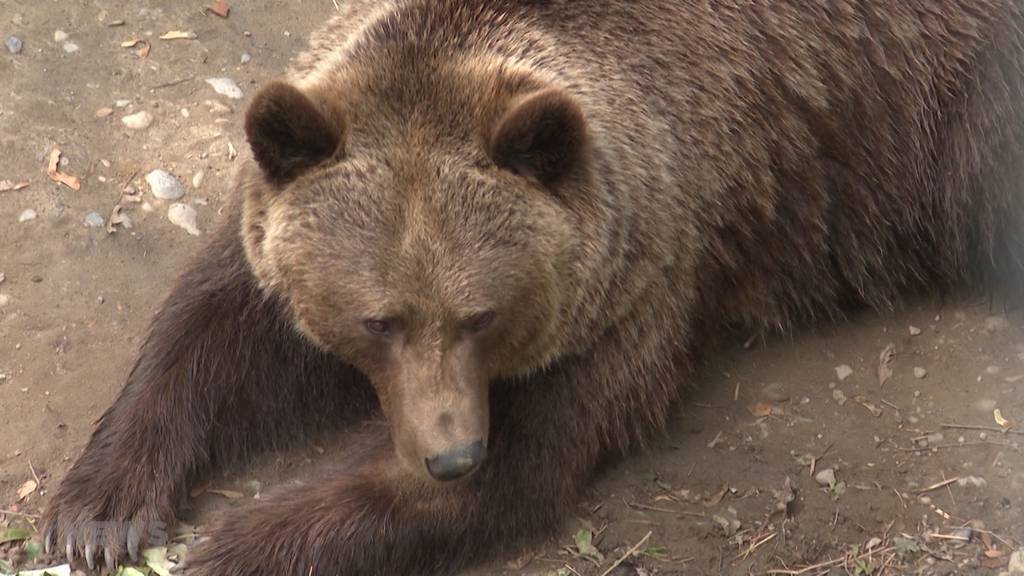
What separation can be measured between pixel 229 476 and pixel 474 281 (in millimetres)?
1710

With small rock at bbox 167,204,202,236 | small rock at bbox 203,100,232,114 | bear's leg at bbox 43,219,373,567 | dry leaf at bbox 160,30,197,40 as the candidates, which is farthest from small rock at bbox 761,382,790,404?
dry leaf at bbox 160,30,197,40

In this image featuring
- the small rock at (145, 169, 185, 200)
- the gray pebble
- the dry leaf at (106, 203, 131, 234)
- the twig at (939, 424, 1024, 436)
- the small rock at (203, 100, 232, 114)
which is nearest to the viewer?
the twig at (939, 424, 1024, 436)

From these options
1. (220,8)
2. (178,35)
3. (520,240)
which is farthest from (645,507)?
(220,8)

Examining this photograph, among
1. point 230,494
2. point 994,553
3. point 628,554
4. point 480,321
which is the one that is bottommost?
point 230,494

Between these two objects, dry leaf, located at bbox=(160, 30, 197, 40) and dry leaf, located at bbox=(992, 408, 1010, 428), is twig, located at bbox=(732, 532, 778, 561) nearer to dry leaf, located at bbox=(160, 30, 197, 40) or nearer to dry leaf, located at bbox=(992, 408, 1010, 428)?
dry leaf, located at bbox=(992, 408, 1010, 428)

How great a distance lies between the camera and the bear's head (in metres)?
4.28

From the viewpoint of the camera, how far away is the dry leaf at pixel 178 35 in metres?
7.20

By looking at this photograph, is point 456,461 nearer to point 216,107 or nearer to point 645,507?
point 645,507

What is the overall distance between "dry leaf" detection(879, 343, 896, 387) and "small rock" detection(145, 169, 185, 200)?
3.18 m

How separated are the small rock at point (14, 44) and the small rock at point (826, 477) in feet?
14.3

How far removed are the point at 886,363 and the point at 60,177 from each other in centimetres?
373

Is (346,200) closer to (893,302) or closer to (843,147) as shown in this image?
(843,147)

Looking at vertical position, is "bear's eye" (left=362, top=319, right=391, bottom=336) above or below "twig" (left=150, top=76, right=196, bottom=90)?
above

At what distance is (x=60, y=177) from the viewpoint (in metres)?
6.38
